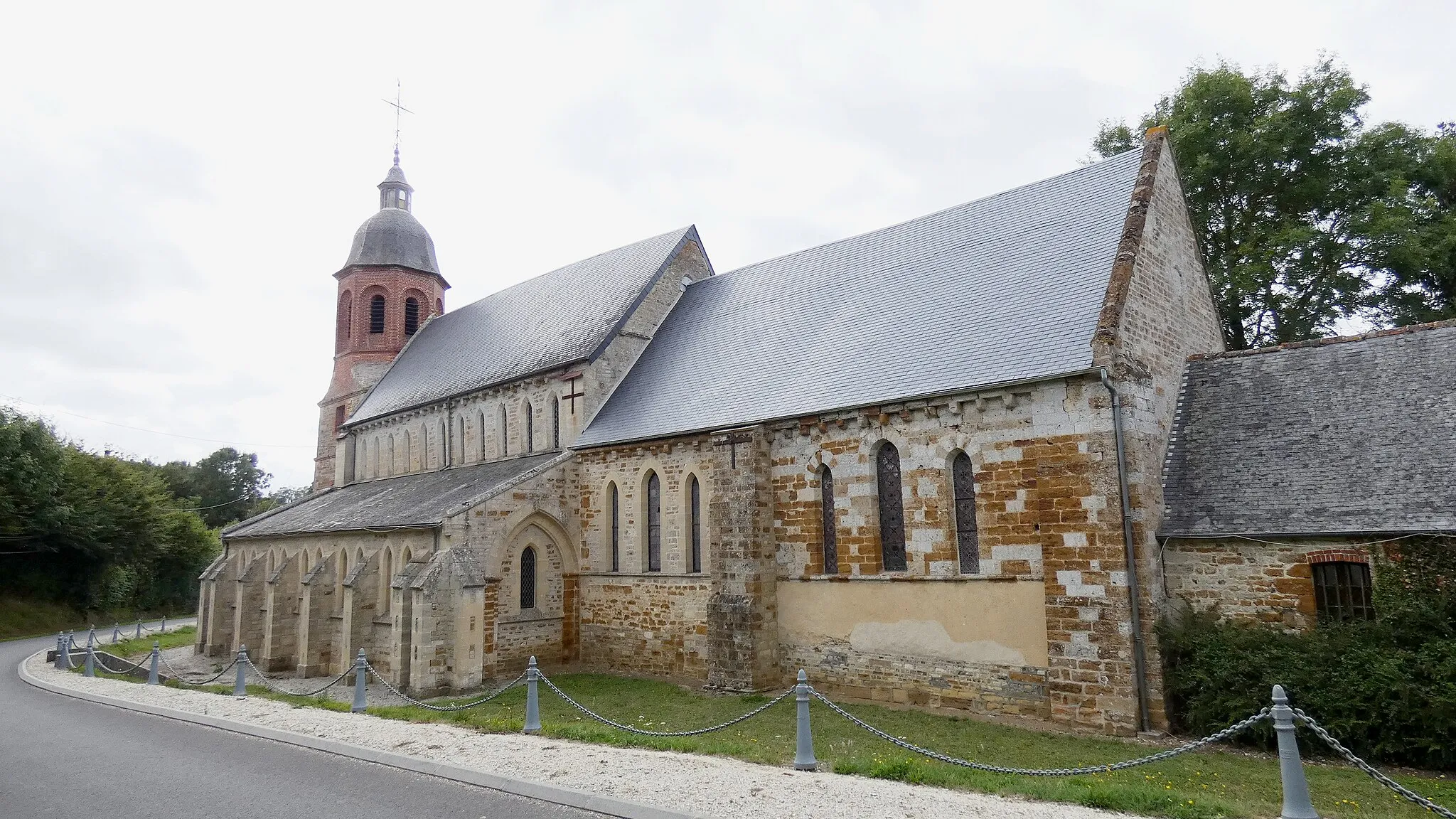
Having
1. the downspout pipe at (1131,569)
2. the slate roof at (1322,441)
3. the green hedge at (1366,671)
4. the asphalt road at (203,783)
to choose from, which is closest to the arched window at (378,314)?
the asphalt road at (203,783)

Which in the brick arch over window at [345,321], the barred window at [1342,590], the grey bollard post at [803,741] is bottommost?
the grey bollard post at [803,741]

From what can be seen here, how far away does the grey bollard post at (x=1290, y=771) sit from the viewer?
23.0 ft

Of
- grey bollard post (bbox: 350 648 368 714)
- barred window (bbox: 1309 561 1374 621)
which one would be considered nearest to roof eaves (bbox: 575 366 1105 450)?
barred window (bbox: 1309 561 1374 621)

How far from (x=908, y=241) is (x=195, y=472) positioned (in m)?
81.4

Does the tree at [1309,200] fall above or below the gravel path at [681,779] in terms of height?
above

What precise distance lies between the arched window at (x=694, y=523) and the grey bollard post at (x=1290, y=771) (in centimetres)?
1235

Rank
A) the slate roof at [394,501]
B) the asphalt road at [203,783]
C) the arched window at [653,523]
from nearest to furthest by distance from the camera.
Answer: the asphalt road at [203,783], the arched window at [653,523], the slate roof at [394,501]

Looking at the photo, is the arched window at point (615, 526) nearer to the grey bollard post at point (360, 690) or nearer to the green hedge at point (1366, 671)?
the grey bollard post at point (360, 690)

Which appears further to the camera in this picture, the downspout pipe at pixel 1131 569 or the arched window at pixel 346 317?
the arched window at pixel 346 317

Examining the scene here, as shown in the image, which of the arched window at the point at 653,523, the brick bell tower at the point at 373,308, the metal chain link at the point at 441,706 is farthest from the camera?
the brick bell tower at the point at 373,308

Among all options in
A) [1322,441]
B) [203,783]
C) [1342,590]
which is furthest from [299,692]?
[1322,441]

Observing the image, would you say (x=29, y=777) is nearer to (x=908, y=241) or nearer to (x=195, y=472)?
(x=908, y=241)

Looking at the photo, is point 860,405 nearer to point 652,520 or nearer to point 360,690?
point 652,520

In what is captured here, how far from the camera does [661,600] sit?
61.0ft
